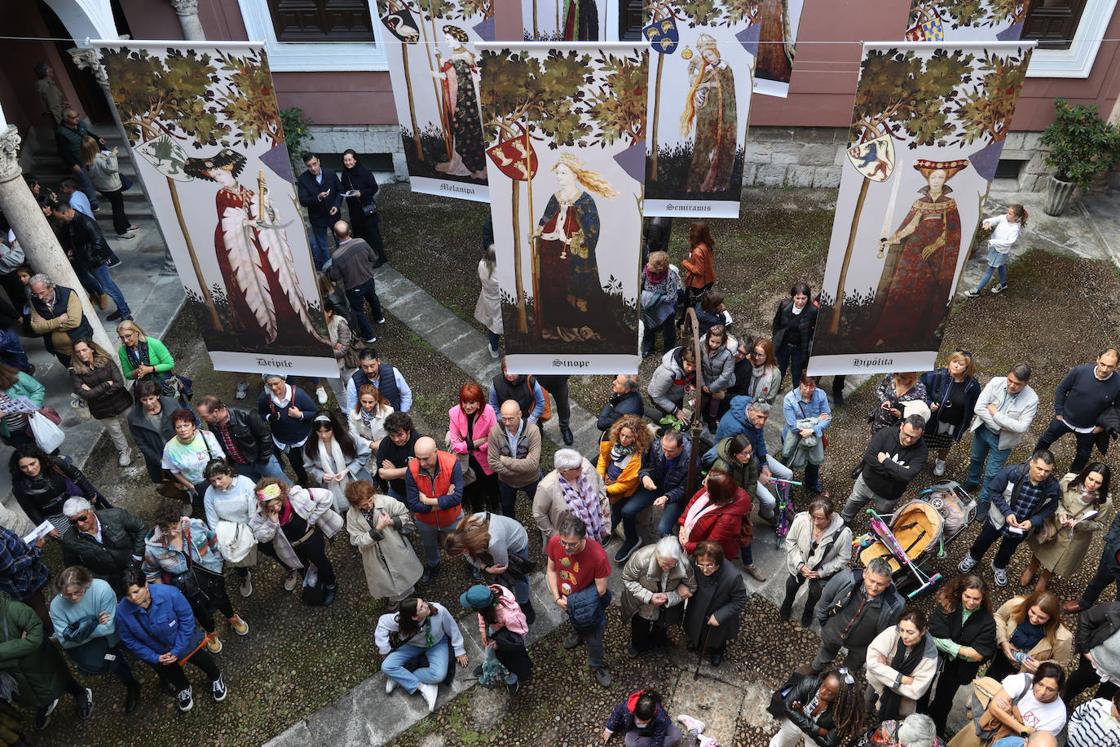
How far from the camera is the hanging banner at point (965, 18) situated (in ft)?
27.7

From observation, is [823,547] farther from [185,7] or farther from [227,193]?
[185,7]

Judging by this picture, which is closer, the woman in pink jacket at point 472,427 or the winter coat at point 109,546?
the winter coat at point 109,546

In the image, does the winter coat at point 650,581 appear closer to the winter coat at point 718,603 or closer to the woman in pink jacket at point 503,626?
the winter coat at point 718,603

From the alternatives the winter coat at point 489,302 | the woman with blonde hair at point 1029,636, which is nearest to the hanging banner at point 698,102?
the winter coat at point 489,302

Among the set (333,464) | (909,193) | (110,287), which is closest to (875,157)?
(909,193)

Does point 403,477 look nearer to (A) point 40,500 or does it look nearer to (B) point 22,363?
(A) point 40,500

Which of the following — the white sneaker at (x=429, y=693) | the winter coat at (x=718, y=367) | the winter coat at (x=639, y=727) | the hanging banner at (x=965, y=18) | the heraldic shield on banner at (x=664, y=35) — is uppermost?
the hanging banner at (x=965, y=18)

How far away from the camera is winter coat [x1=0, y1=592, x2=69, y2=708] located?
20.5ft

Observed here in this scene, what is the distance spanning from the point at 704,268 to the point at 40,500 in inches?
295

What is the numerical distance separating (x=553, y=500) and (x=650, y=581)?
1.13 meters

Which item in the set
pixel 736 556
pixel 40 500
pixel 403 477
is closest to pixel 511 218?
pixel 403 477

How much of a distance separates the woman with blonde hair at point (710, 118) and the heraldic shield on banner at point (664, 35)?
26 centimetres

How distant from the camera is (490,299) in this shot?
10016 mm

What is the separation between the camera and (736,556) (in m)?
7.45
